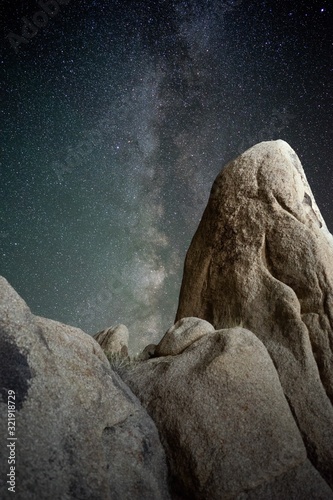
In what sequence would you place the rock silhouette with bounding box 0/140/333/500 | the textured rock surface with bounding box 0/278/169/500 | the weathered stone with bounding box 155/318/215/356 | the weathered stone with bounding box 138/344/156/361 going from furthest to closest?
the weathered stone with bounding box 138/344/156/361 < the weathered stone with bounding box 155/318/215/356 < the rock silhouette with bounding box 0/140/333/500 < the textured rock surface with bounding box 0/278/169/500

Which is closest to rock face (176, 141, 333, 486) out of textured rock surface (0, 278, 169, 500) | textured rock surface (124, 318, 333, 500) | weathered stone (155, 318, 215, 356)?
textured rock surface (124, 318, 333, 500)

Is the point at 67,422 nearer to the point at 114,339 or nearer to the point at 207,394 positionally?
the point at 207,394

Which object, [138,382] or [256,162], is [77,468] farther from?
[256,162]

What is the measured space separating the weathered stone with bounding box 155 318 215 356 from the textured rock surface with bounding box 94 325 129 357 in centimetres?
347

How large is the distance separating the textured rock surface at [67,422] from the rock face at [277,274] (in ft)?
7.66

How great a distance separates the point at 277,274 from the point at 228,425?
10.3 ft

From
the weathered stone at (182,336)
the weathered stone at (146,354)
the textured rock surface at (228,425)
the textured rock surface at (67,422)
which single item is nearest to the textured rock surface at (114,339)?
the weathered stone at (146,354)

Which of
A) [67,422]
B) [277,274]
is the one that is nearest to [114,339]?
[277,274]

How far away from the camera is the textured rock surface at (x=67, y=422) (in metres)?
3.48

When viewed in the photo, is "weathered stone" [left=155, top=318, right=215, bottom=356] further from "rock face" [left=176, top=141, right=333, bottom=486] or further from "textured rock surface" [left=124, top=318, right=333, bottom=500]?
"rock face" [left=176, top=141, right=333, bottom=486]

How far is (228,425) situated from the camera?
456cm

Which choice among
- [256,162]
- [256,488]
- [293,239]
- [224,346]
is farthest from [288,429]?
[256,162]

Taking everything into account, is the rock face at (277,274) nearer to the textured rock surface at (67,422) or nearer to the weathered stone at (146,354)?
the weathered stone at (146,354)

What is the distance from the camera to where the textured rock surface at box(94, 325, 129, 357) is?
32.3 ft
